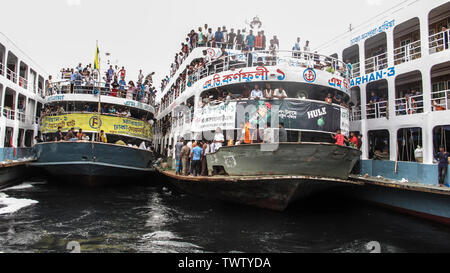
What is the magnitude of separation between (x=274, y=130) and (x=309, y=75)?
3.01 metres

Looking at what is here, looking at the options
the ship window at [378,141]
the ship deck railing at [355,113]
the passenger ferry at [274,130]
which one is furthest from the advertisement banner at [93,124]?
the ship window at [378,141]

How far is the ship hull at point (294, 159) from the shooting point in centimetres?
773

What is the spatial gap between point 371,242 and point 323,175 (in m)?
2.09

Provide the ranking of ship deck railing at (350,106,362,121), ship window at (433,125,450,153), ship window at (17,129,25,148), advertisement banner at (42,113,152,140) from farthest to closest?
ship window at (17,129,25,148) < ship deck railing at (350,106,362,121) < advertisement banner at (42,113,152,140) < ship window at (433,125,450,153)

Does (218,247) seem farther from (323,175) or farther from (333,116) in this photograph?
(333,116)

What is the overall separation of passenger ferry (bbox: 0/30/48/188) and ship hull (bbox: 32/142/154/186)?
1.37m

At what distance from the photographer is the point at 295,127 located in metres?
→ 9.48

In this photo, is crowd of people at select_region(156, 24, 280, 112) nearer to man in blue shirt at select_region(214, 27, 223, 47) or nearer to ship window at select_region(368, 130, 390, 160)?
man in blue shirt at select_region(214, 27, 223, 47)

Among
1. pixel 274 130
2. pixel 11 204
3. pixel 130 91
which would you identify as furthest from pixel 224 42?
pixel 11 204

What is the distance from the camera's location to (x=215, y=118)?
1049 centimetres

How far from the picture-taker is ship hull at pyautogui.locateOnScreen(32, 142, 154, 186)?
482 inches

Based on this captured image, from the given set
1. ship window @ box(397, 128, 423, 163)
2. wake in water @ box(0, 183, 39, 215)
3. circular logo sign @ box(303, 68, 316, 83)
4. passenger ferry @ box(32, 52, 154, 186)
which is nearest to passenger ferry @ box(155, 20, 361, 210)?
circular logo sign @ box(303, 68, 316, 83)

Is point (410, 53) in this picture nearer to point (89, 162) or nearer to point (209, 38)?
point (209, 38)

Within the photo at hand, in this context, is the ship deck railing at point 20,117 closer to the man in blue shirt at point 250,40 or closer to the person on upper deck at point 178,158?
the person on upper deck at point 178,158
